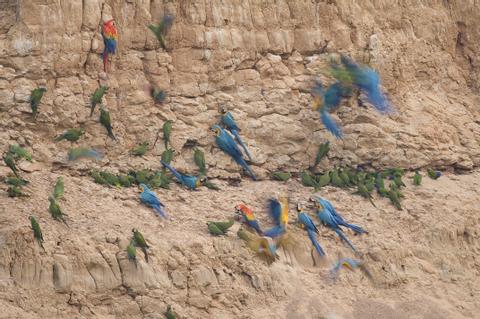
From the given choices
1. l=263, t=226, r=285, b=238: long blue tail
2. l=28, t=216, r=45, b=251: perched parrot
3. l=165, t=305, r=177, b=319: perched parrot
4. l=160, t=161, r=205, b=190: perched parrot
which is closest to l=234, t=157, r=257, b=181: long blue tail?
l=160, t=161, r=205, b=190: perched parrot

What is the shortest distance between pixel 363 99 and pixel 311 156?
96 cm

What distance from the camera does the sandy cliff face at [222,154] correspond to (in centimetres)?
1103

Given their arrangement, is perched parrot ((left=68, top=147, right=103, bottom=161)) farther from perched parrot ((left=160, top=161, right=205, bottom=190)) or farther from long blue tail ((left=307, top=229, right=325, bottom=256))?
long blue tail ((left=307, top=229, right=325, bottom=256))

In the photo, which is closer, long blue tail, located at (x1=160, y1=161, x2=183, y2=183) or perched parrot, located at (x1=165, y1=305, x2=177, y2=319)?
perched parrot, located at (x1=165, y1=305, x2=177, y2=319)

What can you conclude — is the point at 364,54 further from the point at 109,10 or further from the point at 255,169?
the point at 109,10

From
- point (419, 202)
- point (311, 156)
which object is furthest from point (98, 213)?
point (419, 202)

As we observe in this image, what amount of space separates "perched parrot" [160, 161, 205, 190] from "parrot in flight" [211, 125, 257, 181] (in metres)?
0.53

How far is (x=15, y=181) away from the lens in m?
11.4

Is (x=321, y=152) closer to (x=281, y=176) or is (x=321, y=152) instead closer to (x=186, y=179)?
(x=281, y=176)

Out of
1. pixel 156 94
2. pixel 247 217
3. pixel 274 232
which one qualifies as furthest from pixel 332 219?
pixel 156 94

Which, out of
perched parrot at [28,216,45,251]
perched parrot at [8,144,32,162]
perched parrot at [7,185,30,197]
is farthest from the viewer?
perched parrot at [8,144,32,162]

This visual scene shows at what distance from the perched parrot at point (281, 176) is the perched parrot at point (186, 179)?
3.09ft

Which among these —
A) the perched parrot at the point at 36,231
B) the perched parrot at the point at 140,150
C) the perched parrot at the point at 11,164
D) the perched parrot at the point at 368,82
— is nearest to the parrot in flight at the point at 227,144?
the perched parrot at the point at 140,150

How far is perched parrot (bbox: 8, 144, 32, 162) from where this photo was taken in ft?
38.8
